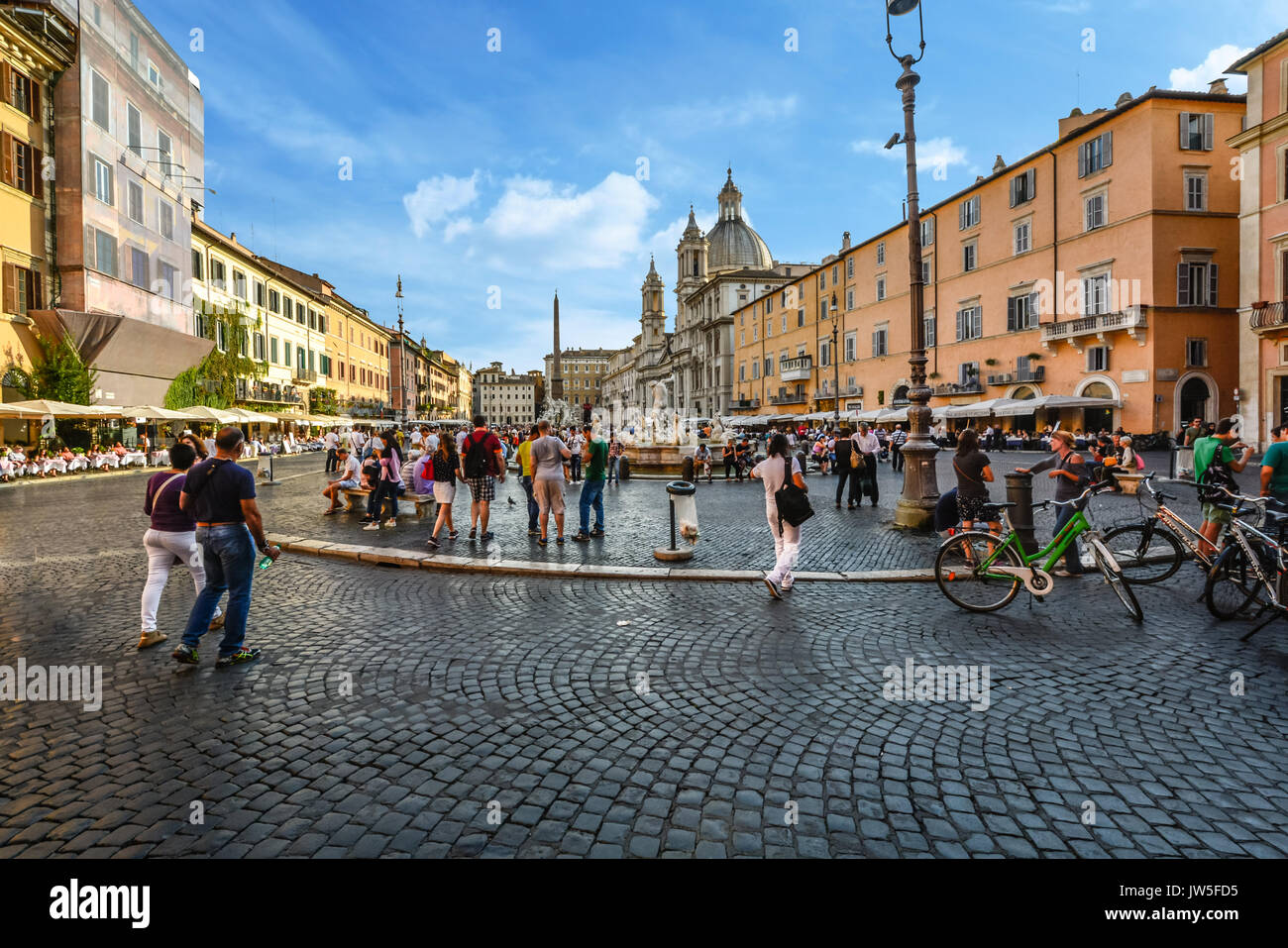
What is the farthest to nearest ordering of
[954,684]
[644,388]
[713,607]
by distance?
[644,388]
[713,607]
[954,684]

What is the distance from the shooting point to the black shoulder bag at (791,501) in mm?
6375

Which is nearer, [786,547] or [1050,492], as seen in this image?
[786,547]

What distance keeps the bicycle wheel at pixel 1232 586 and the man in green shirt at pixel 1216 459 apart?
2.02 m

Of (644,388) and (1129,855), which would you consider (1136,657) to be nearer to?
(1129,855)

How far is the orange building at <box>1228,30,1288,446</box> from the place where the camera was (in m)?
22.6

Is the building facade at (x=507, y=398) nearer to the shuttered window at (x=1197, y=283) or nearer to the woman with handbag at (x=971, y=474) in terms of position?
the shuttered window at (x=1197, y=283)

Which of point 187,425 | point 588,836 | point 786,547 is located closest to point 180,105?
point 187,425

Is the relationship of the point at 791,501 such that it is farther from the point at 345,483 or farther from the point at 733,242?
the point at 733,242

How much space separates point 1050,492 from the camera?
14430 mm

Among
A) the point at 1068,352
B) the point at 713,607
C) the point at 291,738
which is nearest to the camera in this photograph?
the point at 291,738

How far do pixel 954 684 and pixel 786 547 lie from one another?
8.01 ft

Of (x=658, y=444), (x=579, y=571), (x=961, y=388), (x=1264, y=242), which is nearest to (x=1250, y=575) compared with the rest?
(x=579, y=571)

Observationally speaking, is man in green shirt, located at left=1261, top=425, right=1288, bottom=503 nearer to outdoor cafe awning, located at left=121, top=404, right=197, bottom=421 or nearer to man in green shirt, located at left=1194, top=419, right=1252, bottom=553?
man in green shirt, located at left=1194, top=419, right=1252, bottom=553
